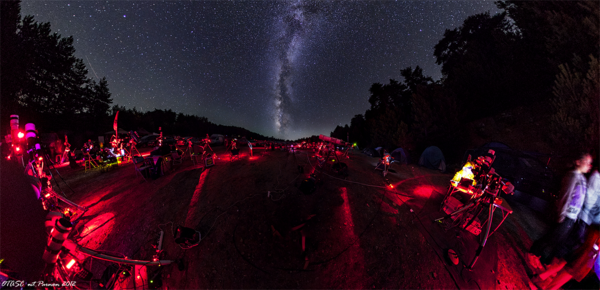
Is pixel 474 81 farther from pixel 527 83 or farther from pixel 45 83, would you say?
pixel 45 83

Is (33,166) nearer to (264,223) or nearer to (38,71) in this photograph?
(264,223)

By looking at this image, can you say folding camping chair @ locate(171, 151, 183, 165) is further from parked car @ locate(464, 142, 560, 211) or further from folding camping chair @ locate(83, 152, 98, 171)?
parked car @ locate(464, 142, 560, 211)

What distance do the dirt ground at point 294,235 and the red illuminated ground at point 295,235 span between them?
0.03 metres

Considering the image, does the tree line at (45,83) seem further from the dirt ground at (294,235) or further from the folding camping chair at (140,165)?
the dirt ground at (294,235)

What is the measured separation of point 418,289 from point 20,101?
41.7 metres

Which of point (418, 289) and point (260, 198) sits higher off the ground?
point (260, 198)

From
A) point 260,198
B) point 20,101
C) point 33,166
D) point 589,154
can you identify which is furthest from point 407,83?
point 20,101

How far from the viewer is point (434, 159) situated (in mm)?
15664

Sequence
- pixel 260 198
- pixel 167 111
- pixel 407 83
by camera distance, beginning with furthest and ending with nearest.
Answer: pixel 167 111
pixel 407 83
pixel 260 198

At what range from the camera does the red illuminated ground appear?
4812 millimetres

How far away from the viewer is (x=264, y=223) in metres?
6.27

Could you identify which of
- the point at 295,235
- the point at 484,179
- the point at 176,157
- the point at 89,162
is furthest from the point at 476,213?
the point at 89,162

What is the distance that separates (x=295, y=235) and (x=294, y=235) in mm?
34

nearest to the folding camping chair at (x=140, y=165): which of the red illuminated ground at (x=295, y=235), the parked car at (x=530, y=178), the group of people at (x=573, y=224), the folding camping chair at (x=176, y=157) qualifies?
the red illuminated ground at (x=295, y=235)
